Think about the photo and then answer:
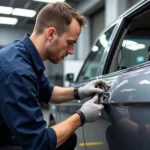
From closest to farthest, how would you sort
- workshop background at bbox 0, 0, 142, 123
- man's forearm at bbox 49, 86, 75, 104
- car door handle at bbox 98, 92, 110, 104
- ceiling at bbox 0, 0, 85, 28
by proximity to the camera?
car door handle at bbox 98, 92, 110, 104 < man's forearm at bbox 49, 86, 75, 104 < workshop background at bbox 0, 0, 142, 123 < ceiling at bbox 0, 0, 85, 28

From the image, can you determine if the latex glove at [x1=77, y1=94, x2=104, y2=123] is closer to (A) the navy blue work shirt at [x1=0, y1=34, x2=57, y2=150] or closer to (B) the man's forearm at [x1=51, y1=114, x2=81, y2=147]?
(B) the man's forearm at [x1=51, y1=114, x2=81, y2=147]

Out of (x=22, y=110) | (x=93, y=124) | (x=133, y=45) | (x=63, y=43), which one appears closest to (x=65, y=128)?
(x=22, y=110)

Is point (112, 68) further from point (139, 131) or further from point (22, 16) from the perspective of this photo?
point (22, 16)

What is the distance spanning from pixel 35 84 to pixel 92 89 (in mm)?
467

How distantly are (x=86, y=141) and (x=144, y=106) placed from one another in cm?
91

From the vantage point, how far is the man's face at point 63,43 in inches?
56.6

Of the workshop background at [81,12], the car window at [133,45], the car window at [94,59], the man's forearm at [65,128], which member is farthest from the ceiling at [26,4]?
the man's forearm at [65,128]

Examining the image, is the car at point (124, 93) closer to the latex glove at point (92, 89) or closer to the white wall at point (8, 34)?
the latex glove at point (92, 89)

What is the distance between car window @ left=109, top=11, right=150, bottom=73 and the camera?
1.89m

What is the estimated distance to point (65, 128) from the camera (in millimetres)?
1303

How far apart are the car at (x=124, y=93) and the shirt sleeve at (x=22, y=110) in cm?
38

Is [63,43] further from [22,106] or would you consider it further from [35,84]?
[22,106]

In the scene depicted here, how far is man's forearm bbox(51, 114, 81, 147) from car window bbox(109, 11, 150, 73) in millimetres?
636

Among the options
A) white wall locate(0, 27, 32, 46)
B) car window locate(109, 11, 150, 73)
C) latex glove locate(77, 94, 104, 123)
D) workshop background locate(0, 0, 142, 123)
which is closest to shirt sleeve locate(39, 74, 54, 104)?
car window locate(109, 11, 150, 73)
